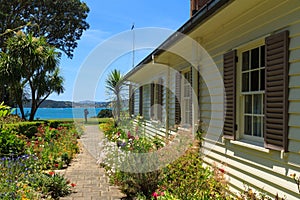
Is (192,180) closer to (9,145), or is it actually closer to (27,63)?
(9,145)

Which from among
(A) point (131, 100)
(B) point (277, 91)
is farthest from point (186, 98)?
(A) point (131, 100)

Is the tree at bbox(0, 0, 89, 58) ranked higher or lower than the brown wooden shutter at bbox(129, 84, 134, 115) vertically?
higher

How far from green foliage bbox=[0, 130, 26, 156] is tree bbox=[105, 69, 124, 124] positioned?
10.2m

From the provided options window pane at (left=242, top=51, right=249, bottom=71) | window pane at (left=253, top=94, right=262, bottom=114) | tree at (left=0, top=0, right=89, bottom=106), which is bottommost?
window pane at (left=253, top=94, right=262, bottom=114)

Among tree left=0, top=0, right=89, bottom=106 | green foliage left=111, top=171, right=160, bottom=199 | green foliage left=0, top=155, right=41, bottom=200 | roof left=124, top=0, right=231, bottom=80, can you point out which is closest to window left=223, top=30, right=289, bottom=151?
roof left=124, top=0, right=231, bottom=80

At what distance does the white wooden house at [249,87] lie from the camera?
10.4ft

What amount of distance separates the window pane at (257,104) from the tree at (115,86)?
14.1 metres

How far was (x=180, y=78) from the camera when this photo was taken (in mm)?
7766

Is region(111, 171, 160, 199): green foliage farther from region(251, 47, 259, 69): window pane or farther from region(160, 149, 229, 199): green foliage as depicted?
region(251, 47, 259, 69): window pane

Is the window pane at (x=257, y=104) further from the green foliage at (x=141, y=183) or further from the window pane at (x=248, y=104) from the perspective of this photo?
the green foliage at (x=141, y=183)

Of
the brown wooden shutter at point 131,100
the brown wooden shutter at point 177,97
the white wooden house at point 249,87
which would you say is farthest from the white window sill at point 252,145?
the brown wooden shutter at point 131,100

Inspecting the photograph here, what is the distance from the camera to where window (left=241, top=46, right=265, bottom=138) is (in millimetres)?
3973

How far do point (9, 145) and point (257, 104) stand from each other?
6.27 meters

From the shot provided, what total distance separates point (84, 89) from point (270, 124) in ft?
26.0
